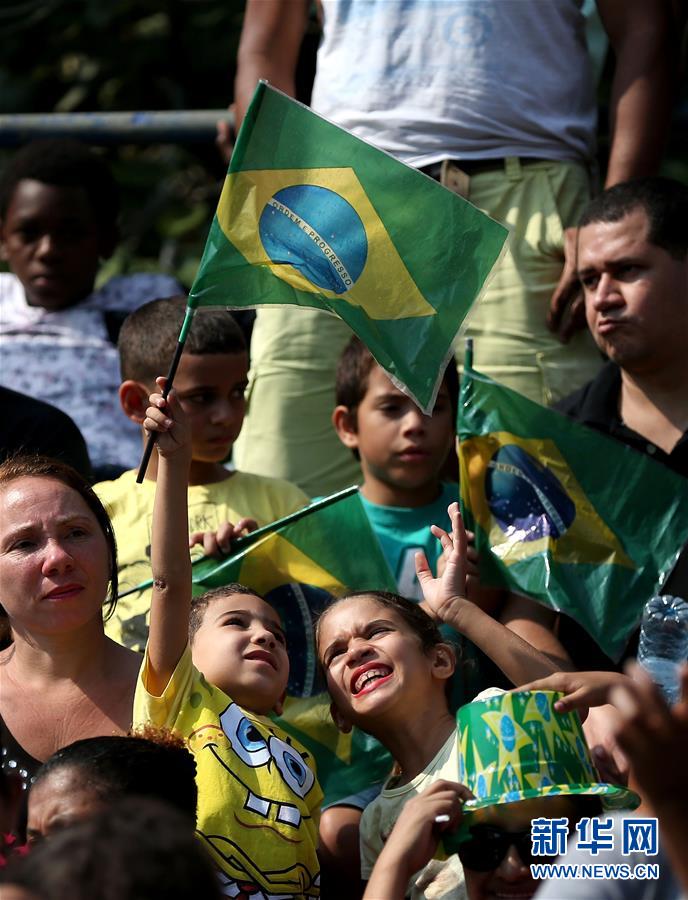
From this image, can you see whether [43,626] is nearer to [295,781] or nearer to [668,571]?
[295,781]

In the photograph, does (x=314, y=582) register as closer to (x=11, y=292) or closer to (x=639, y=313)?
(x=639, y=313)

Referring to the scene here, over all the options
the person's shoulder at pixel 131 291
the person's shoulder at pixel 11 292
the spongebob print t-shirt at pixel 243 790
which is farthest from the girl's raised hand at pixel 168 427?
the person's shoulder at pixel 11 292

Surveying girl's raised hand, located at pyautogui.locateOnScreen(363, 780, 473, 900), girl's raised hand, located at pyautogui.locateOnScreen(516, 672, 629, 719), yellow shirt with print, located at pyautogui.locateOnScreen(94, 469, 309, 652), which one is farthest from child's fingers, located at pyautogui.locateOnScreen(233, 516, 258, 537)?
girl's raised hand, located at pyautogui.locateOnScreen(363, 780, 473, 900)

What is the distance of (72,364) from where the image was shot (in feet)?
18.1

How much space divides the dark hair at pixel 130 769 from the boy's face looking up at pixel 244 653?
651 millimetres

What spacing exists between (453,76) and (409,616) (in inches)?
70.4

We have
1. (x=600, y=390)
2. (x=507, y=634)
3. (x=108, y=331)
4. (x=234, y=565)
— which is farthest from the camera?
(x=108, y=331)

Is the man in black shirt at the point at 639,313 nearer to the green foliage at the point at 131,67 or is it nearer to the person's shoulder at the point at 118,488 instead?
the person's shoulder at the point at 118,488

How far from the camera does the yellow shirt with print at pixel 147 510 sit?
14.3 ft

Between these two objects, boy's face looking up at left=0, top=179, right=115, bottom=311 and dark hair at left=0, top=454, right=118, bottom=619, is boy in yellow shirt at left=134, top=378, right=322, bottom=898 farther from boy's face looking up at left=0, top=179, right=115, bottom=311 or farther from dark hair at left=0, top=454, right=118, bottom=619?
boy's face looking up at left=0, top=179, right=115, bottom=311

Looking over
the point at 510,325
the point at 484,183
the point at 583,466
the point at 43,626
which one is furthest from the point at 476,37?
the point at 43,626

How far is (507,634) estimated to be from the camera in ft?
12.4

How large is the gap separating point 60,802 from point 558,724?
93 centimetres

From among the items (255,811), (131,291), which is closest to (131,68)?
Result: (131,291)
